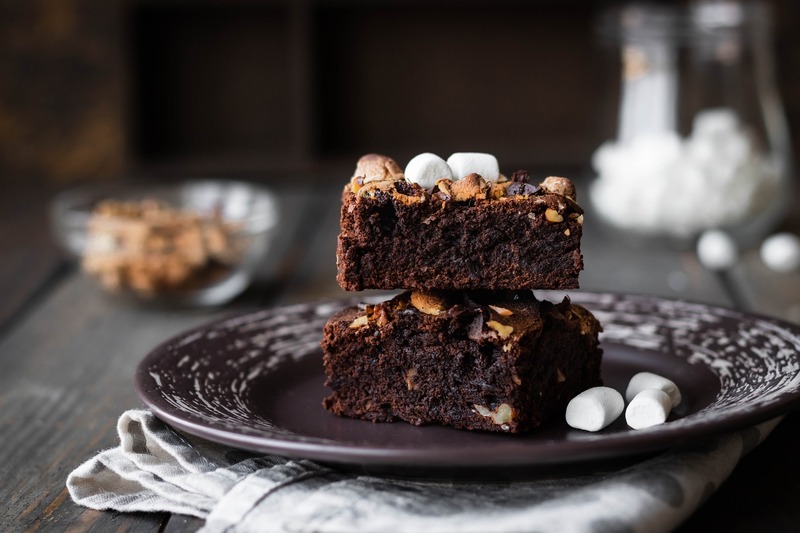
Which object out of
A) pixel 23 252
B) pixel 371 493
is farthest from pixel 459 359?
pixel 23 252

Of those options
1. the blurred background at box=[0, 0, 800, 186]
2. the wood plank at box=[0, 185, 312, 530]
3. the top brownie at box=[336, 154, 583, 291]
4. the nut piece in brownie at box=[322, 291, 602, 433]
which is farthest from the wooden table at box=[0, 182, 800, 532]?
the blurred background at box=[0, 0, 800, 186]

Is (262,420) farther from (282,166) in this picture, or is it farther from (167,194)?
(282,166)

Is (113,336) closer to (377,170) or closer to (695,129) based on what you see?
(377,170)

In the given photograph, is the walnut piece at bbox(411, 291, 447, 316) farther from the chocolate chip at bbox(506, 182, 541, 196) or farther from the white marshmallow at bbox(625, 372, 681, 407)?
the white marshmallow at bbox(625, 372, 681, 407)

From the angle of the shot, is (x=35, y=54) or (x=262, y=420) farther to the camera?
(x=35, y=54)

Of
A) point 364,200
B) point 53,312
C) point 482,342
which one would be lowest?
point 53,312

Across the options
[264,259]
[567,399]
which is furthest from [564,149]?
[567,399]

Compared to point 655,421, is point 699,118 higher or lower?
higher
